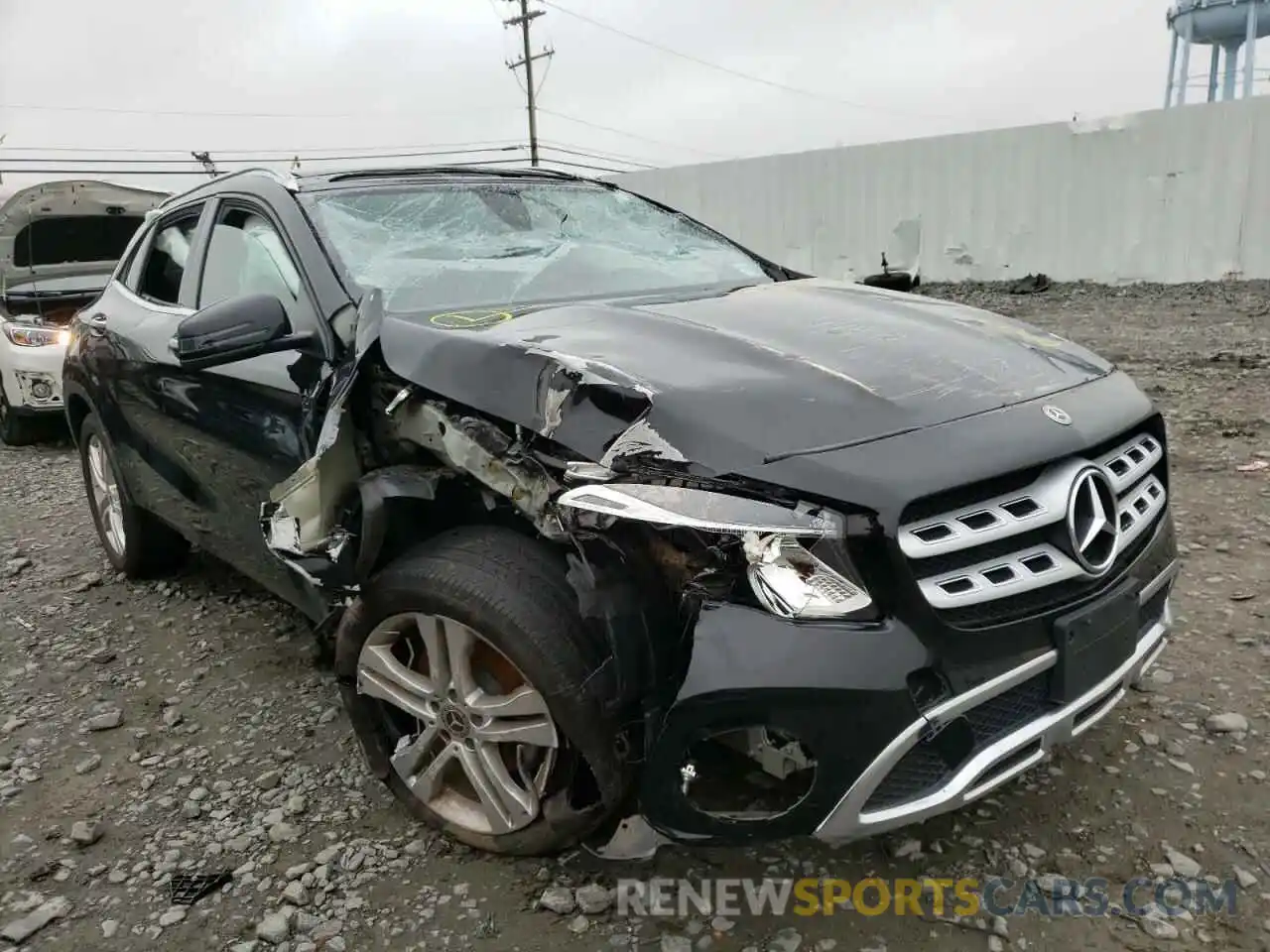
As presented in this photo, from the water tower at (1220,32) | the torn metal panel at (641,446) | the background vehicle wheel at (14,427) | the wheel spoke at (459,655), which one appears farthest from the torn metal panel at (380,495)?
the water tower at (1220,32)

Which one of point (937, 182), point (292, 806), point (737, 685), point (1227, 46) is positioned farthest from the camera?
point (1227, 46)

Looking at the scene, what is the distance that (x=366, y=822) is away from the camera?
2.47 metres

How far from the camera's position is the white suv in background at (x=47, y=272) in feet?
23.9

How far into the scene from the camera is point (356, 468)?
7.88 feet

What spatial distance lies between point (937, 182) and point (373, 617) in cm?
1365

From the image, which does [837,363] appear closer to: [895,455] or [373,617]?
[895,455]

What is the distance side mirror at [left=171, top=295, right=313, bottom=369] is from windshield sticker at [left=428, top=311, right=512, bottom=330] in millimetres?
416

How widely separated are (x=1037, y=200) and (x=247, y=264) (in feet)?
41.1

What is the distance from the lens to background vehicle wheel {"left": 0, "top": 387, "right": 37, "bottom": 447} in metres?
7.75

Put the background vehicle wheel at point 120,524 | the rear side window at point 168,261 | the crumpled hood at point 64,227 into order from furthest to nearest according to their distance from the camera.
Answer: the crumpled hood at point 64,227 < the background vehicle wheel at point 120,524 < the rear side window at point 168,261

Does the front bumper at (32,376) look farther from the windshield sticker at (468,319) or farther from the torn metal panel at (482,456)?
the torn metal panel at (482,456)

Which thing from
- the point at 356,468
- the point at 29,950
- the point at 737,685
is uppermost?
the point at 356,468

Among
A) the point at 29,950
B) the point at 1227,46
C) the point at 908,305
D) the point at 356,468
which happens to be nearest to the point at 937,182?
the point at 908,305

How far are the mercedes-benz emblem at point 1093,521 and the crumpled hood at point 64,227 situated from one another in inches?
327
